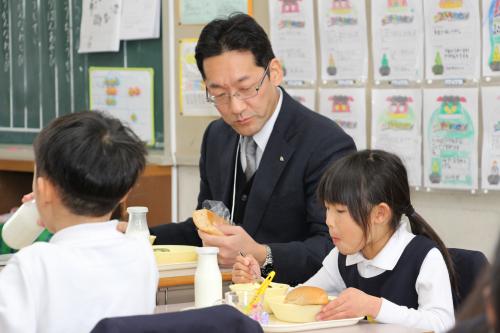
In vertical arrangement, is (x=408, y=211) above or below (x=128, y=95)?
below

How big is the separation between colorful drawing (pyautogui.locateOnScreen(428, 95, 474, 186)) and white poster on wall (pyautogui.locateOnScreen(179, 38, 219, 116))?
4.11 feet

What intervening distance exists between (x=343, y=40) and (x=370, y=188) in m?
1.45

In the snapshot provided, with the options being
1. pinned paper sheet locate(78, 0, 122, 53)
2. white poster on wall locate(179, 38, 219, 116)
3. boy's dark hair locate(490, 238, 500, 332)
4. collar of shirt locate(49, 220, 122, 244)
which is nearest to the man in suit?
collar of shirt locate(49, 220, 122, 244)

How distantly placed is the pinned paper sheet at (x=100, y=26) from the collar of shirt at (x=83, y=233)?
297 centimetres

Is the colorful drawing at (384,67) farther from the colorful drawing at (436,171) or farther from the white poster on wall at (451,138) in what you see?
the colorful drawing at (436,171)

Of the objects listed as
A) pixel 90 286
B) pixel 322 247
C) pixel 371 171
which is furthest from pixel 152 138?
pixel 90 286

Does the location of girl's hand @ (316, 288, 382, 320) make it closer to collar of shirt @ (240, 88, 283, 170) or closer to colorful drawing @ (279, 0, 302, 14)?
collar of shirt @ (240, 88, 283, 170)

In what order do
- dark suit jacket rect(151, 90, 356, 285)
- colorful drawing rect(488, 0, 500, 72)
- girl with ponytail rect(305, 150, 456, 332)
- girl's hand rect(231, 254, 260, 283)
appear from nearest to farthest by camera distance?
1. girl with ponytail rect(305, 150, 456, 332)
2. girl's hand rect(231, 254, 260, 283)
3. dark suit jacket rect(151, 90, 356, 285)
4. colorful drawing rect(488, 0, 500, 72)

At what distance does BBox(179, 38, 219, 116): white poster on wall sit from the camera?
4152mm

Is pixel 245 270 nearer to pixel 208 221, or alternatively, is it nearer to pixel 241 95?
pixel 208 221

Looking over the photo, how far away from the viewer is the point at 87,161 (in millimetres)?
1651

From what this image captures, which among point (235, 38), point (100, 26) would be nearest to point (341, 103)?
point (235, 38)

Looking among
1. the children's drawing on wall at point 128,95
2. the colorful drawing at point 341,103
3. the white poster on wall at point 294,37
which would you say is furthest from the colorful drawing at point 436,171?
the children's drawing on wall at point 128,95

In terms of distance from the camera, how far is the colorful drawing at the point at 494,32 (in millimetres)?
3029
